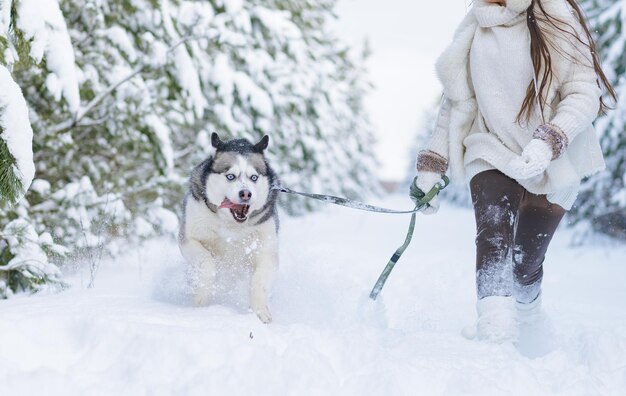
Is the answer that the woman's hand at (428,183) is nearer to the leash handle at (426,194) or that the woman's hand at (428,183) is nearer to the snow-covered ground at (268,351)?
the leash handle at (426,194)

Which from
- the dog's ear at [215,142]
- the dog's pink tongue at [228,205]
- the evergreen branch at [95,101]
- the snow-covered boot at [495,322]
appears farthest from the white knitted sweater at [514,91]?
the evergreen branch at [95,101]

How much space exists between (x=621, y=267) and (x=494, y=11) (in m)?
5.86

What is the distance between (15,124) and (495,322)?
218 cm

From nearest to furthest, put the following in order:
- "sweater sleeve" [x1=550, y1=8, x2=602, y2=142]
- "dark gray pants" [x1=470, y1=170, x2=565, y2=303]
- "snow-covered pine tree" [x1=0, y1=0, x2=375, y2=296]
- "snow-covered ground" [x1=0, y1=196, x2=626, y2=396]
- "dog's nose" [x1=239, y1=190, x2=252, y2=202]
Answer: "snow-covered ground" [x1=0, y1=196, x2=626, y2=396] < "sweater sleeve" [x1=550, y1=8, x2=602, y2=142] < "dark gray pants" [x1=470, y1=170, x2=565, y2=303] < "dog's nose" [x1=239, y1=190, x2=252, y2=202] < "snow-covered pine tree" [x1=0, y1=0, x2=375, y2=296]

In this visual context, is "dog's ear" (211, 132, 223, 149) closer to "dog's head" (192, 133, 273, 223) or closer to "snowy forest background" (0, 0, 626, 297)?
"dog's head" (192, 133, 273, 223)

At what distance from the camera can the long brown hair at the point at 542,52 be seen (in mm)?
3203

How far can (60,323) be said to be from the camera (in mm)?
2592

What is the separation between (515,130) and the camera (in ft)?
10.9

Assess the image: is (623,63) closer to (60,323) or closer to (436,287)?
(436,287)

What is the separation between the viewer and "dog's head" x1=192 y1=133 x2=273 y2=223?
3.91 metres

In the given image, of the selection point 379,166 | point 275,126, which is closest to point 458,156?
point 275,126

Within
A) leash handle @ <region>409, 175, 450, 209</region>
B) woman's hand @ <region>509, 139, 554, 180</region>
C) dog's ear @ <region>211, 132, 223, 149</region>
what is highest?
woman's hand @ <region>509, 139, 554, 180</region>

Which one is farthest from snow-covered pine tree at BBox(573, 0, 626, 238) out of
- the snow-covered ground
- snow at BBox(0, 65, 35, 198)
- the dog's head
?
snow at BBox(0, 65, 35, 198)

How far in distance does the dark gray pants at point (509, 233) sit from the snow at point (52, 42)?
2.32m
